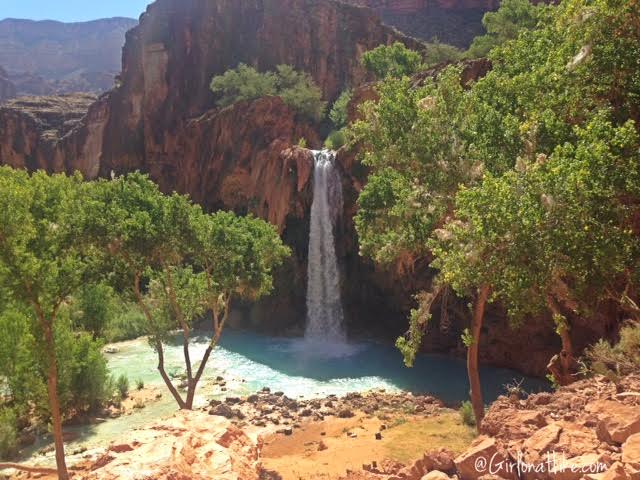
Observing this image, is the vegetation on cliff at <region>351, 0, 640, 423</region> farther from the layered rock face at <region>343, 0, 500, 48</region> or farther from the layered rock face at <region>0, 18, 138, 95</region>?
the layered rock face at <region>0, 18, 138, 95</region>

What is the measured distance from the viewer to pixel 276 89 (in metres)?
47.3

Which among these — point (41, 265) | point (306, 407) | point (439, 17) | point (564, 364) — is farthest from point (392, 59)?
point (439, 17)

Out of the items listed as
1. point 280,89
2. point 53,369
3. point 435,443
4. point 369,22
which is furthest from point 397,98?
point 369,22

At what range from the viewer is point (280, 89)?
48.3 m

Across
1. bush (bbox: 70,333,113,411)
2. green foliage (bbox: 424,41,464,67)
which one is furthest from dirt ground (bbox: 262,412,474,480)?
green foliage (bbox: 424,41,464,67)

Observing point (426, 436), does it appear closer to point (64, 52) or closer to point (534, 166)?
point (534, 166)

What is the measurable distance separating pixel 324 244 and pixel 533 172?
2486 centimetres

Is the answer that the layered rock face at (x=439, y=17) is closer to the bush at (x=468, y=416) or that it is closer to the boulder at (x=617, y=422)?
the bush at (x=468, y=416)

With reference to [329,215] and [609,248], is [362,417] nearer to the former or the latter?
[609,248]

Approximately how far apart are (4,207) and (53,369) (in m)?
3.77

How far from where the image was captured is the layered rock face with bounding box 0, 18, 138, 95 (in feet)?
444

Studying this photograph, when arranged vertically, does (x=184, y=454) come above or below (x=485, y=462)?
below

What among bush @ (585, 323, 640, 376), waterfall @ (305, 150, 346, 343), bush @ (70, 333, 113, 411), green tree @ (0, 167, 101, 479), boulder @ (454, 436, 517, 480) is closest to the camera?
boulder @ (454, 436, 517, 480)

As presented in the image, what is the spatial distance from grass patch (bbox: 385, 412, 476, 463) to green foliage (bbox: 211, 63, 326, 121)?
31.8 m
